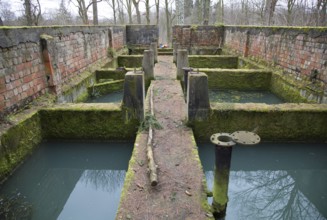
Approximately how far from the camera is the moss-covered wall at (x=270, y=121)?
503 centimetres

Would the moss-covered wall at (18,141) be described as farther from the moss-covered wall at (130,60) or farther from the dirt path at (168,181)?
the moss-covered wall at (130,60)

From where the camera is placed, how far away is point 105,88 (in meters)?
8.91

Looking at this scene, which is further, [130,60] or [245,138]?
[130,60]

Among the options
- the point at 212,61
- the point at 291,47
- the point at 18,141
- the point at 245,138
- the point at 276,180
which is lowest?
the point at 276,180

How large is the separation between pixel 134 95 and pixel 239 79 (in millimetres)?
5501

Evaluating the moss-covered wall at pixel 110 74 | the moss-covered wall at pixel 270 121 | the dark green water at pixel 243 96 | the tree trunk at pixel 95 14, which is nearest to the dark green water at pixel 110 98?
the moss-covered wall at pixel 110 74

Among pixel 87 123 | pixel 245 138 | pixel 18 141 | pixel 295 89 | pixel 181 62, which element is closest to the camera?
pixel 245 138

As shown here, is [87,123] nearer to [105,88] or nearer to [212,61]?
[105,88]

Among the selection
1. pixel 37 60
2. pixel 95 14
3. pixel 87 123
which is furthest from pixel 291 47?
pixel 95 14

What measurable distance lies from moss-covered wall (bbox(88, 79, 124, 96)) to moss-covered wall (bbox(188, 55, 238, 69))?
4.24 m

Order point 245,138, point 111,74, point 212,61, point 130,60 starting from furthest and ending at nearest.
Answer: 1. point 130,60
2. point 212,61
3. point 111,74
4. point 245,138

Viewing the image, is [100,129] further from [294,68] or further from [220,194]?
[294,68]

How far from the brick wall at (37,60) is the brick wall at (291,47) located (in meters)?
6.75

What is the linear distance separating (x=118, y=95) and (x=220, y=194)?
22.0ft
